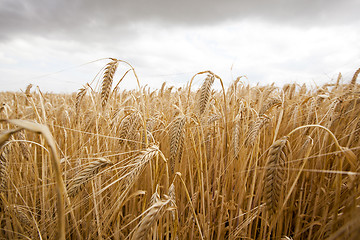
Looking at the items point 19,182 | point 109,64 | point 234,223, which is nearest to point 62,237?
point 109,64

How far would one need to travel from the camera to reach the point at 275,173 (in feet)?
2.48

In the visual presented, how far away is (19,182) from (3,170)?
2.28ft

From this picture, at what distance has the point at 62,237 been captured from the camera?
21.1 inches

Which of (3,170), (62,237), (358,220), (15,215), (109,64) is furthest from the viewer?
(15,215)

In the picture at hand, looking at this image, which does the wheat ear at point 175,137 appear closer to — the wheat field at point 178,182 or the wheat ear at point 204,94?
the wheat field at point 178,182

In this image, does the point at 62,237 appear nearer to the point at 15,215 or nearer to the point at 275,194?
the point at 275,194

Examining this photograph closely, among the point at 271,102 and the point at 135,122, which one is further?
the point at 271,102

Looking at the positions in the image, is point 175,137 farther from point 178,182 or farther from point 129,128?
point 178,182

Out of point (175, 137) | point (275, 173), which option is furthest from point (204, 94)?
point (275, 173)

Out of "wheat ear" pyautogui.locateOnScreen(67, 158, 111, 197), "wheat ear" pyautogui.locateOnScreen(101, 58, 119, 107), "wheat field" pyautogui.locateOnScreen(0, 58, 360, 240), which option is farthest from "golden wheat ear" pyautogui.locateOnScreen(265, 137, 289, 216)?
"wheat ear" pyautogui.locateOnScreen(101, 58, 119, 107)

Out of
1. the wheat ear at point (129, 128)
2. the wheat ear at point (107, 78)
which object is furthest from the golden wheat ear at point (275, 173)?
the wheat ear at point (107, 78)

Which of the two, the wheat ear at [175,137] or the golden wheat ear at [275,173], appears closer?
the golden wheat ear at [275,173]

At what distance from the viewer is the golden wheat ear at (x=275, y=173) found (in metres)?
0.74

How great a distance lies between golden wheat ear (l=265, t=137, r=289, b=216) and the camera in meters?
0.74
